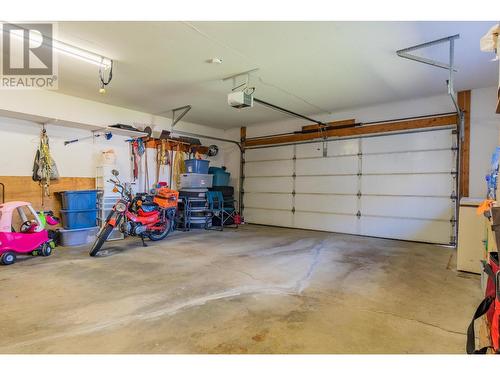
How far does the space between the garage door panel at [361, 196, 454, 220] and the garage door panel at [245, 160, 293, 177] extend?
2145 mm

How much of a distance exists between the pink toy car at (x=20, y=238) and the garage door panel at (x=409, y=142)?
633cm

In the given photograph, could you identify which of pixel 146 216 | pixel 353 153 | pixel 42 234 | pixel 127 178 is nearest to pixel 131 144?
pixel 127 178

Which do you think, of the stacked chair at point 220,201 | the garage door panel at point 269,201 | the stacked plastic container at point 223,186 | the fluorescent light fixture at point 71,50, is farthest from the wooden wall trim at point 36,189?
the garage door panel at point 269,201

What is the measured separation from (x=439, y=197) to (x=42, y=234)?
22.7 ft

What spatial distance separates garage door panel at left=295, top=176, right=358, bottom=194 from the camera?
6.47 metres

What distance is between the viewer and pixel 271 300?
2.59 metres

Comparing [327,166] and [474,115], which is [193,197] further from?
[474,115]

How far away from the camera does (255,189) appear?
821 cm

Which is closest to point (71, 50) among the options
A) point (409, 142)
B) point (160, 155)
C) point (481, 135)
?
point (160, 155)

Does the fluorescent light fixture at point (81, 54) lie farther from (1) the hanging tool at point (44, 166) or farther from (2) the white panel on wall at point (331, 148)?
(2) the white panel on wall at point (331, 148)

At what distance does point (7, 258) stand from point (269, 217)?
18.7 feet

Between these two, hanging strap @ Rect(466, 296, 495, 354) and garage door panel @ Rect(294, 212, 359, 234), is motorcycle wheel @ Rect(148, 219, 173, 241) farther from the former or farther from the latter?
hanging strap @ Rect(466, 296, 495, 354)

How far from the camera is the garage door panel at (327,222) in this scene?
6438 millimetres

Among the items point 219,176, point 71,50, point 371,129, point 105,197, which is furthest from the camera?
point 219,176
